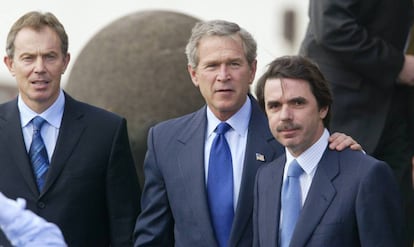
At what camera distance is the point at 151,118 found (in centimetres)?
1179

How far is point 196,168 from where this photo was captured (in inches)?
342

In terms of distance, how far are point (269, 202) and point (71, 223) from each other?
1294 mm

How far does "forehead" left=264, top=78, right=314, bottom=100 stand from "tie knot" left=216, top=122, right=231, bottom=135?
0.67 metres

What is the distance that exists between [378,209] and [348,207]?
155mm

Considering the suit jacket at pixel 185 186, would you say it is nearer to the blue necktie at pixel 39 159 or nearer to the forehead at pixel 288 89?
the blue necktie at pixel 39 159

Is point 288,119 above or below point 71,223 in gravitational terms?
above

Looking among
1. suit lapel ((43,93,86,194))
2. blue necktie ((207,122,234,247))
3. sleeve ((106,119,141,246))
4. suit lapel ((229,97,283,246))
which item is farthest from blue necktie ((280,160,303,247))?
suit lapel ((43,93,86,194))

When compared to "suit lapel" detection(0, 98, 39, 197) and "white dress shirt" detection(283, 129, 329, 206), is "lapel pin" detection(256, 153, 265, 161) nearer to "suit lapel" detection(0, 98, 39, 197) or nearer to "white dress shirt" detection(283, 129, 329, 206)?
"white dress shirt" detection(283, 129, 329, 206)

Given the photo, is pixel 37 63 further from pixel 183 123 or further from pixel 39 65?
pixel 183 123

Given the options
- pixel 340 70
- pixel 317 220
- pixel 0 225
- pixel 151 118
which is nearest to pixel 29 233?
pixel 0 225

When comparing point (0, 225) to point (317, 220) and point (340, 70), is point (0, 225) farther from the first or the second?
point (340, 70)

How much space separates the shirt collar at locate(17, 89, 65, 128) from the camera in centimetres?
897

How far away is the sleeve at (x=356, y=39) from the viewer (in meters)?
9.77

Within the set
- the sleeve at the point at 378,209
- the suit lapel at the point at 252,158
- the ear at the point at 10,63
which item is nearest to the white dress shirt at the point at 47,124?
the ear at the point at 10,63
